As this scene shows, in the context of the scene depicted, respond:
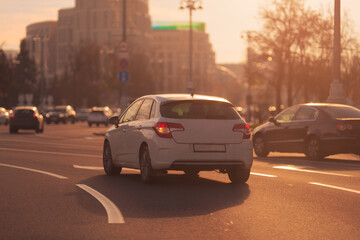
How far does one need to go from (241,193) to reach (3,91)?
266ft

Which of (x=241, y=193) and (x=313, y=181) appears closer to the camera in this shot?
(x=241, y=193)

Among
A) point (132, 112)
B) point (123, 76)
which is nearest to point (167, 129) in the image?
point (132, 112)

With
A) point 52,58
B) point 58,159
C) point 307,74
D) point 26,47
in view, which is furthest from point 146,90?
A: point 58,159

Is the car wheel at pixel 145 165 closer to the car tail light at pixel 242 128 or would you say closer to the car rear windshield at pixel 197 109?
the car rear windshield at pixel 197 109

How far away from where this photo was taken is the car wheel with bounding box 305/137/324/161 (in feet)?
63.7

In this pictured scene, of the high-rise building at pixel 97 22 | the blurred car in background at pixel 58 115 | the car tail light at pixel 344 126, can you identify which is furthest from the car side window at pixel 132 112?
the high-rise building at pixel 97 22

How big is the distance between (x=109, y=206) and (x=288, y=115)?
38.5ft

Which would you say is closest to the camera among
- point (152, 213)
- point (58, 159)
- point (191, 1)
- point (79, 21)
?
point (152, 213)

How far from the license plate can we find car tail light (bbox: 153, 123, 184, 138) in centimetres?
39

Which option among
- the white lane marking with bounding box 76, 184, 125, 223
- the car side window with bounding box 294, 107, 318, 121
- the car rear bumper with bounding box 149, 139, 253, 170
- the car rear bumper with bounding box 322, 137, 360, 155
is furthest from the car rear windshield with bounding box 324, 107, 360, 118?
the white lane marking with bounding box 76, 184, 125, 223

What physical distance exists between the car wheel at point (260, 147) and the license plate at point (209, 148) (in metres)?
8.89

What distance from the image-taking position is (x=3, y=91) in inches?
3546

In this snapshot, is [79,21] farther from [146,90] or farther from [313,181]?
[313,181]

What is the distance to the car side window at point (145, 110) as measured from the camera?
13664mm
